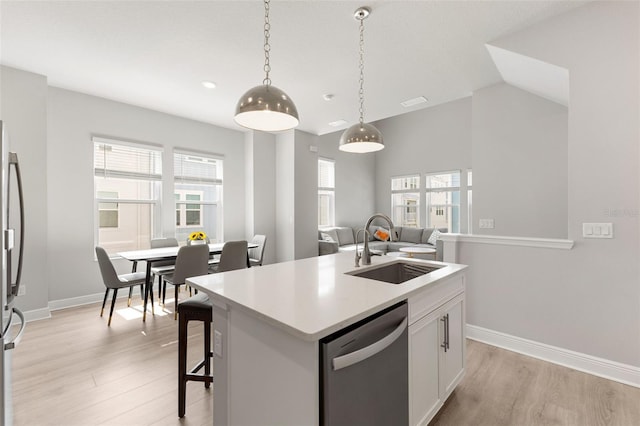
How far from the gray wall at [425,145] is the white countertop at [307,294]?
226 inches

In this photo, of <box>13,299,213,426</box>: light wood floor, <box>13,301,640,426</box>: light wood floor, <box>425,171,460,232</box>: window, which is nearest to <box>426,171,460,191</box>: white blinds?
<box>425,171,460,232</box>: window

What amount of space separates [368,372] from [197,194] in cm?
478

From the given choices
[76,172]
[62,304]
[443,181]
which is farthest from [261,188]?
[443,181]

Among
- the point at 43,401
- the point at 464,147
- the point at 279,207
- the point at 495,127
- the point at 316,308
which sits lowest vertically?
the point at 43,401

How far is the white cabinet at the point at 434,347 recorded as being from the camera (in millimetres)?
1521

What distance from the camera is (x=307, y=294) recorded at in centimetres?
141

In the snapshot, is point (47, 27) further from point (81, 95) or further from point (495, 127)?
point (495, 127)

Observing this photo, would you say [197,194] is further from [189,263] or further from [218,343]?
[218,343]

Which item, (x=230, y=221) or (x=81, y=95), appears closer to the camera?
(x=81, y=95)

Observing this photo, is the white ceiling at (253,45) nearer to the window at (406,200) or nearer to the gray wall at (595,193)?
the gray wall at (595,193)

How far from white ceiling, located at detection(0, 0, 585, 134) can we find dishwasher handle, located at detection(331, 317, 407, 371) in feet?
7.76

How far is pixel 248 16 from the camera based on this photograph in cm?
236

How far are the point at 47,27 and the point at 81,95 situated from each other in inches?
66.7

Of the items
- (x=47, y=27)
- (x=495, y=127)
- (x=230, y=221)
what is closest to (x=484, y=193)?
(x=495, y=127)
